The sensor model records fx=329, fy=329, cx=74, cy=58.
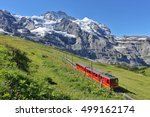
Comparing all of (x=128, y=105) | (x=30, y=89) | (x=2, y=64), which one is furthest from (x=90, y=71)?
(x=128, y=105)

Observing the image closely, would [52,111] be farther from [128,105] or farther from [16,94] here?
[16,94]

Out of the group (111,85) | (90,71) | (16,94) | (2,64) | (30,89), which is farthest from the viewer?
(90,71)

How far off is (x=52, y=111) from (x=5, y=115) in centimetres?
187

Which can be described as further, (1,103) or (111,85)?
(111,85)

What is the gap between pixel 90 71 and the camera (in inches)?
3130

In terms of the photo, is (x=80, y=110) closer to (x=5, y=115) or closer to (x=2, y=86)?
(x=5, y=115)

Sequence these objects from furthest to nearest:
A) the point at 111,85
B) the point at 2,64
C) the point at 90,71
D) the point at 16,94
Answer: the point at 90,71 → the point at 111,85 → the point at 2,64 → the point at 16,94

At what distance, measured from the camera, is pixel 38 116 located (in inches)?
513

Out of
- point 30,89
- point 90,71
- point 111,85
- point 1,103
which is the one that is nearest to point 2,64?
point 30,89

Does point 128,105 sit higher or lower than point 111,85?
higher

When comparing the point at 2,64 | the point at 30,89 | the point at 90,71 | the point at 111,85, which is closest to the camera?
the point at 30,89

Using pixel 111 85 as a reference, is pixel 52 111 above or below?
above

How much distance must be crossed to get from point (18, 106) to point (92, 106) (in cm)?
298

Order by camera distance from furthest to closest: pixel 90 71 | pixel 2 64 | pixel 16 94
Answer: pixel 90 71
pixel 2 64
pixel 16 94
